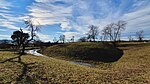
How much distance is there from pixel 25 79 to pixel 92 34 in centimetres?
12197

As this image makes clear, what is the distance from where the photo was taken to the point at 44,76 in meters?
20.1

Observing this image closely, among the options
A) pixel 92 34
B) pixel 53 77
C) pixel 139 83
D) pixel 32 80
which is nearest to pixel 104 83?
pixel 139 83

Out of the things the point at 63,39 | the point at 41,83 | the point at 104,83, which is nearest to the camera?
the point at 41,83

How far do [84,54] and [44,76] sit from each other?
1415 inches

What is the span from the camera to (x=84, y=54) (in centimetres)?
5550

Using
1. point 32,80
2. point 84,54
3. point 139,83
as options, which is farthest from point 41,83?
point 84,54

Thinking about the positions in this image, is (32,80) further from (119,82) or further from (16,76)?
(119,82)

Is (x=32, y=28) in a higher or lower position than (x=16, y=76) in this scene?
higher

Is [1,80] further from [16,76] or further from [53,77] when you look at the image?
[53,77]

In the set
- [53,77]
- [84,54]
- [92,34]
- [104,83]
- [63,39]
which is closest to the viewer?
[104,83]

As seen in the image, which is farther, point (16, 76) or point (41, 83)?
point (16, 76)

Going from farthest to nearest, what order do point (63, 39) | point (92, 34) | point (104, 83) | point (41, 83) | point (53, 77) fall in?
point (63, 39) → point (92, 34) → point (53, 77) → point (104, 83) → point (41, 83)

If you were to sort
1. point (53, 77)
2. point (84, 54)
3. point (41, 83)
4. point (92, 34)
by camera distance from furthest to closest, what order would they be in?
point (92, 34)
point (84, 54)
point (53, 77)
point (41, 83)

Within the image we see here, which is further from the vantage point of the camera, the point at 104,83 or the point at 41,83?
the point at 104,83
